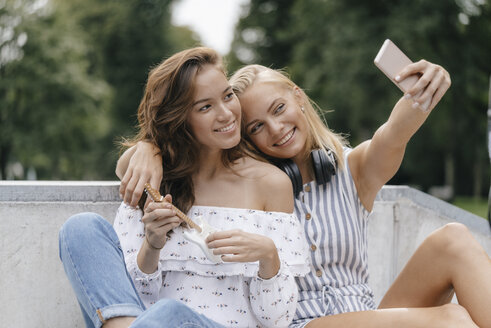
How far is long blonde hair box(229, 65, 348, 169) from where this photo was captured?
9.16ft

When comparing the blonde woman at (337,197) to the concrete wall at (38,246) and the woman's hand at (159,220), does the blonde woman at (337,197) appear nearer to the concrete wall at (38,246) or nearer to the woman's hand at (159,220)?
the woman's hand at (159,220)

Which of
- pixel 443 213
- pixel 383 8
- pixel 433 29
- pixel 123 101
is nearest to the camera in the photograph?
pixel 443 213

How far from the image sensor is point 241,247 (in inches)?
84.7

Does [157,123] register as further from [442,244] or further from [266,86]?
[442,244]

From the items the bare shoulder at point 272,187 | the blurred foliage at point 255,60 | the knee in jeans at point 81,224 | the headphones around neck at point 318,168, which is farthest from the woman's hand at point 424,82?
the blurred foliage at point 255,60

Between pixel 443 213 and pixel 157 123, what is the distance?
1884mm

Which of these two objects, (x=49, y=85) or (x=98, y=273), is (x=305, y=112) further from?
(x=49, y=85)

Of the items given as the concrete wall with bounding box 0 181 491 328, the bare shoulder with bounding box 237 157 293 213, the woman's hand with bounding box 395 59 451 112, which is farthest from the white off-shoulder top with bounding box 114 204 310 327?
the woman's hand with bounding box 395 59 451 112

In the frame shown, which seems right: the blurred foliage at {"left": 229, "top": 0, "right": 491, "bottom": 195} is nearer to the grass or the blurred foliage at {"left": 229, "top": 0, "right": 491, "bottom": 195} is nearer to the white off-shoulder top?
the grass

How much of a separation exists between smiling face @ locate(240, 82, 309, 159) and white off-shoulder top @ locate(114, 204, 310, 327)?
35 cm

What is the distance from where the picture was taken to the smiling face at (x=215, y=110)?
8.38 ft

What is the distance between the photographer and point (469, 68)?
16.6 metres

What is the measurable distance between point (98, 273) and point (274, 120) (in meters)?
1.02

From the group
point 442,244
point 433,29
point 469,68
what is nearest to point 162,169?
point 442,244
